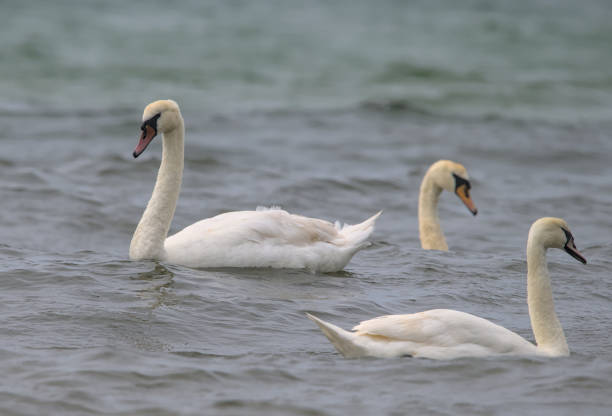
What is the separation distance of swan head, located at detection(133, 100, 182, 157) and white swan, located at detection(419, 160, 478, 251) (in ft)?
10.1

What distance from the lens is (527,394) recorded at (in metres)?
5.70

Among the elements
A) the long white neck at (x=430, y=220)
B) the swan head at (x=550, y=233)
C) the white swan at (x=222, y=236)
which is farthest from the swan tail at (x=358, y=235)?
the swan head at (x=550, y=233)

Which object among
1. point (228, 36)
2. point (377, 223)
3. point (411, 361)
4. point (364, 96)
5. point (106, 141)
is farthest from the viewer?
point (228, 36)

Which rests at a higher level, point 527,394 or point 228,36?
point 228,36

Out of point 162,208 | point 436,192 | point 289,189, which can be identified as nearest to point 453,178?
point 436,192

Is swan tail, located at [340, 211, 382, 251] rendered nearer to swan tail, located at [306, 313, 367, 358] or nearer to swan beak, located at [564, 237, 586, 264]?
swan beak, located at [564, 237, 586, 264]

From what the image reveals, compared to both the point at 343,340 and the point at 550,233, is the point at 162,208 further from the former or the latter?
the point at 550,233

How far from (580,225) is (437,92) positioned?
1171cm

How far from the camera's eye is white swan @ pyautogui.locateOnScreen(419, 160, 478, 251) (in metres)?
10.9

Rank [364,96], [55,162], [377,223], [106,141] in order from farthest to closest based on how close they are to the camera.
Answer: [364,96] → [106,141] → [55,162] → [377,223]

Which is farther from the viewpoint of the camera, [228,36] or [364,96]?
[228,36]

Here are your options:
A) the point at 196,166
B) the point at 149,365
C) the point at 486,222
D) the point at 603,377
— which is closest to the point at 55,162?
the point at 196,166

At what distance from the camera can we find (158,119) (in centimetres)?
895

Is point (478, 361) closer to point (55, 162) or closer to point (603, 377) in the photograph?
point (603, 377)
